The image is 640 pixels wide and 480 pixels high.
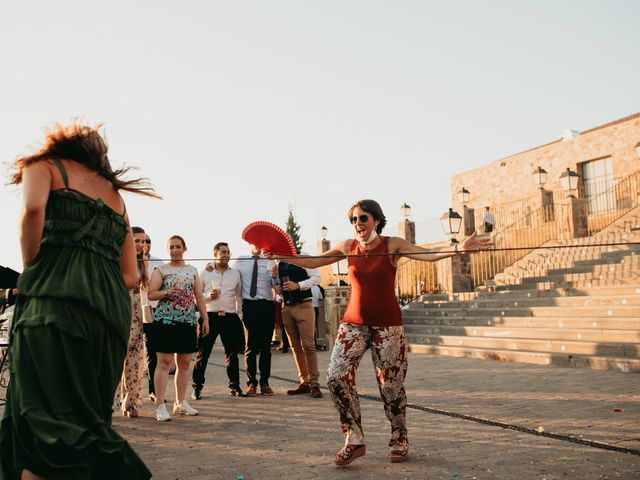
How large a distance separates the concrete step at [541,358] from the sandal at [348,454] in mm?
6513

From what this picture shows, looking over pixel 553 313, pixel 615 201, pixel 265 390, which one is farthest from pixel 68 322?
pixel 615 201

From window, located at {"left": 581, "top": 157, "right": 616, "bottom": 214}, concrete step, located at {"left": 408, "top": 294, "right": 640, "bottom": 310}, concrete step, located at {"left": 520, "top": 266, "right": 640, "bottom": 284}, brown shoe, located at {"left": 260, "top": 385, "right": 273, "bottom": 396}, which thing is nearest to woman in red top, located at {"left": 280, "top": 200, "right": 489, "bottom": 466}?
brown shoe, located at {"left": 260, "top": 385, "right": 273, "bottom": 396}

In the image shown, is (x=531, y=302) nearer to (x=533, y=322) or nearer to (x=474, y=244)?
(x=533, y=322)

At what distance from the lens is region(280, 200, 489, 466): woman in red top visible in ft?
16.6

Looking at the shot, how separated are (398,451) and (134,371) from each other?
3.45 m

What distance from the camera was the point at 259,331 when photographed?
907 cm

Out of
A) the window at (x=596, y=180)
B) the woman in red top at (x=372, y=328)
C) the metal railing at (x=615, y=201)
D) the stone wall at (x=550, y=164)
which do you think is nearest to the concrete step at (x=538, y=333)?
the woman in red top at (x=372, y=328)

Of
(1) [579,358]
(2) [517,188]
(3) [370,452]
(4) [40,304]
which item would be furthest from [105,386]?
(2) [517,188]

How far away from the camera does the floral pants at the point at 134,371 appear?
7.23 meters

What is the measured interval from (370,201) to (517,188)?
30.1 m

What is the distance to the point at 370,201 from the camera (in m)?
5.54

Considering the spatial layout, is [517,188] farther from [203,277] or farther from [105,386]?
[105,386]

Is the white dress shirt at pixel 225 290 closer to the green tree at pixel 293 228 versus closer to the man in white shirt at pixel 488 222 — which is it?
the man in white shirt at pixel 488 222

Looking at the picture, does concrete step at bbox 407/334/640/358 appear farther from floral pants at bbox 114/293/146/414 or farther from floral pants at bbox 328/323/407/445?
floral pants at bbox 114/293/146/414
